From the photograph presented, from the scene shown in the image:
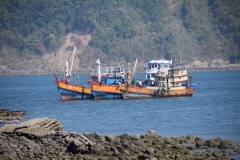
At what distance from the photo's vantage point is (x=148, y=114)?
220 ft

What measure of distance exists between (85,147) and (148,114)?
26244 millimetres

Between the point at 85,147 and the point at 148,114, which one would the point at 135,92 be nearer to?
the point at 148,114

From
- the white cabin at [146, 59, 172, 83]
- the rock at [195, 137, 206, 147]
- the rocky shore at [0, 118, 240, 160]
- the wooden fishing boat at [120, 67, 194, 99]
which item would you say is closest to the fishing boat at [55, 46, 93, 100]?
the wooden fishing boat at [120, 67, 194, 99]

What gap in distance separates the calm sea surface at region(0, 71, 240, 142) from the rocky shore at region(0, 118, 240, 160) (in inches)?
244

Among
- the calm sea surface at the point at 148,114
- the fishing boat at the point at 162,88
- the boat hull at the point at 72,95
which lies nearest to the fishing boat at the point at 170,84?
the fishing boat at the point at 162,88

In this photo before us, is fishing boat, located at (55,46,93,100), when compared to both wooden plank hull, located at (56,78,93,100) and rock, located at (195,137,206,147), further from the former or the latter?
rock, located at (195,137,206,147)

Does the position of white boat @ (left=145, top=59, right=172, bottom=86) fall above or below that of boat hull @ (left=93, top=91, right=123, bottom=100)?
above

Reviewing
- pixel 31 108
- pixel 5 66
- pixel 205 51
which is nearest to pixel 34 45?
pixel 5 66

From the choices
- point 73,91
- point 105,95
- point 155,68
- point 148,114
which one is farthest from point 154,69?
point 148,114

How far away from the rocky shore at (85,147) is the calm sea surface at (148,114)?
6201mm

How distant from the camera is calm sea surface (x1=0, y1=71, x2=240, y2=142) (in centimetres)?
5445

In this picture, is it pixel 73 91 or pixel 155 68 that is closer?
pixel 73 91

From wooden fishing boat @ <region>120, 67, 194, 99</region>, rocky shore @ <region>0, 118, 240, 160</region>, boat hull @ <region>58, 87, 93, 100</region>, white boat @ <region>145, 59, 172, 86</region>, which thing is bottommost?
rocky shore @ <region>0, 118, 240, 160</region>

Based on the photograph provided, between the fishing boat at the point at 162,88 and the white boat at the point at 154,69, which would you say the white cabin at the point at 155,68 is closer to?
the white boat at the point at 154,69
